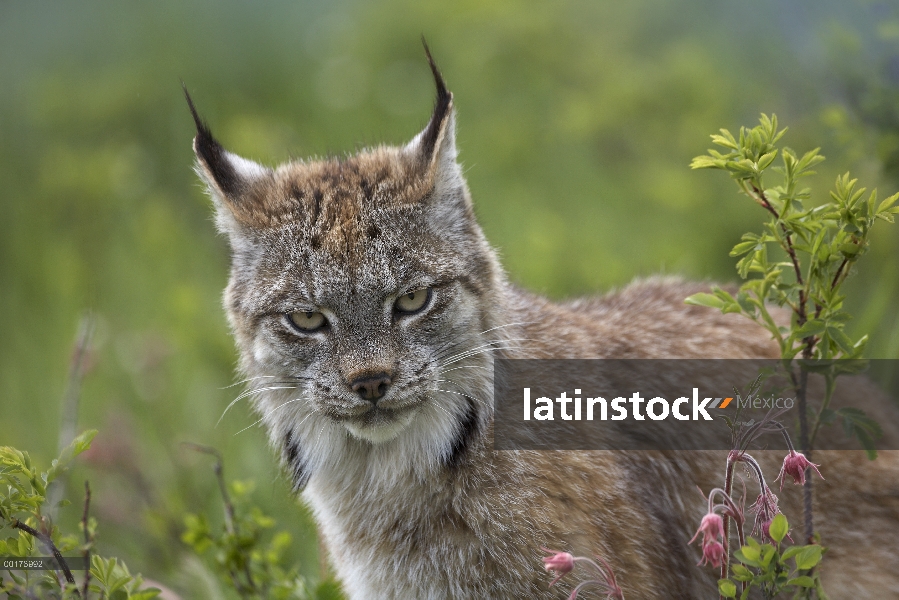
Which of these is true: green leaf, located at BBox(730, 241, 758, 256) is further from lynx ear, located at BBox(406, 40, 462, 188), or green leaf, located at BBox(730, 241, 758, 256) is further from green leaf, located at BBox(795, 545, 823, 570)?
lynx ear, located at BBox(406, 40, 462, 188)

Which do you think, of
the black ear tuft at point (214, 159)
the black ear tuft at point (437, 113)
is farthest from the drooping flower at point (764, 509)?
the black ear tuft at point (214, 159)

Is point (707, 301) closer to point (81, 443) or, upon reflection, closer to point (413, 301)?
point (413, 301)

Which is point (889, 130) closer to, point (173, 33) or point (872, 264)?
point (872, 264)

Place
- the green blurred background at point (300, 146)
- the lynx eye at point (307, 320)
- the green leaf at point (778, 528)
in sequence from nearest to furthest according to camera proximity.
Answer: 1. the green leaf at point (778, 528)
2. the lynx eye at point (307, 320)
3. the green blurred background at point (300, 146)

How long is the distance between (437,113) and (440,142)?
0.14 metres

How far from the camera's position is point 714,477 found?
4.96m

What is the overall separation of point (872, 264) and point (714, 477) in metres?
4.56

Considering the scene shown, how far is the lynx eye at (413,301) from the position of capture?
4.50 meters

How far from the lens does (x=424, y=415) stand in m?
4.61

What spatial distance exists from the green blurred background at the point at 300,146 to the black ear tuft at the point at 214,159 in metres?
1.85

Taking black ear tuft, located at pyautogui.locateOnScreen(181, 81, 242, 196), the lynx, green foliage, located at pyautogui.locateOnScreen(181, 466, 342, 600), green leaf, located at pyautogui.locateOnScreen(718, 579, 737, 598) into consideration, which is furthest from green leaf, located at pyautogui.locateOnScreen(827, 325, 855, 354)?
green foliage, located at pyautogui.locateOnScreen(181, 466, 342, 600)

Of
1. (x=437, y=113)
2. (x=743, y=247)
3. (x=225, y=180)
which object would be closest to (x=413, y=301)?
(x=437, y=113)

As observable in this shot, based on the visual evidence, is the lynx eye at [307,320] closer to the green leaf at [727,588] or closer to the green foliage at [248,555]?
the green foliage at [248,555]

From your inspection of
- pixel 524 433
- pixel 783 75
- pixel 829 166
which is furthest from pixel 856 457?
pixel 783 75
